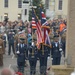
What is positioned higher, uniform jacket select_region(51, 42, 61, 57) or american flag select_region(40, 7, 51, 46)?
american flag select_region(40, 7, 51, 46)

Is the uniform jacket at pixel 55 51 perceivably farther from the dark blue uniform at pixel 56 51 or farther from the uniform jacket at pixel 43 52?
the uniform jacket at pixel 43 52

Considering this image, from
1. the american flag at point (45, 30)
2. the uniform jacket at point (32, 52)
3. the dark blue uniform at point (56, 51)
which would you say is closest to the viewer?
the uniform jacket at point (32, 52)

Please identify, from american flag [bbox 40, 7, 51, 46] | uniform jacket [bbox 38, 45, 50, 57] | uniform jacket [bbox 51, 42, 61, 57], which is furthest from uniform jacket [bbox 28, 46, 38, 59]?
uniform jacket [bbox 51, 42, 61, 57]

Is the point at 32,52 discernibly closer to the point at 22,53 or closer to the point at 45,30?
the point at 22,53

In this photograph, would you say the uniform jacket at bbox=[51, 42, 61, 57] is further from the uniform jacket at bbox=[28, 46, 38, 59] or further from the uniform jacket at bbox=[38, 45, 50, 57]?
the uniform jacket at bbox=[28, 46, 38, 59]

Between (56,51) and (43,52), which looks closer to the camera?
(43,52)

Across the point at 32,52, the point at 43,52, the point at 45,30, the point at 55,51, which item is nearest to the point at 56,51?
the point at 55,51

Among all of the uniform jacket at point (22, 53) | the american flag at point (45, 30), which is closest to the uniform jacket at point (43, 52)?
the american flag at point (45, 30)

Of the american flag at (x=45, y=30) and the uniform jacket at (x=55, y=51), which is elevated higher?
the american flag at (x=45, y=30)

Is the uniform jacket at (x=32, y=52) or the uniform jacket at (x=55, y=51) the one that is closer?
the uniform jacket at (x=32, y=52)

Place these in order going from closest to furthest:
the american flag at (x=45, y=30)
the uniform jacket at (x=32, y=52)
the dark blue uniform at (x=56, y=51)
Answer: the uniform jacket at (x=32, y=52), the american flag at (x=45, y=30), the dark blue uniform at (x=56, y=51)

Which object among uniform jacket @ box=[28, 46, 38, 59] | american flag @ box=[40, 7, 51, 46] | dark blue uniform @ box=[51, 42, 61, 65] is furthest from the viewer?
dark blue uniform @ box=[51, 42, 61, 65]

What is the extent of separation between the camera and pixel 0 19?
219 feet

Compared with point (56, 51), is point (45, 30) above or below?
above
